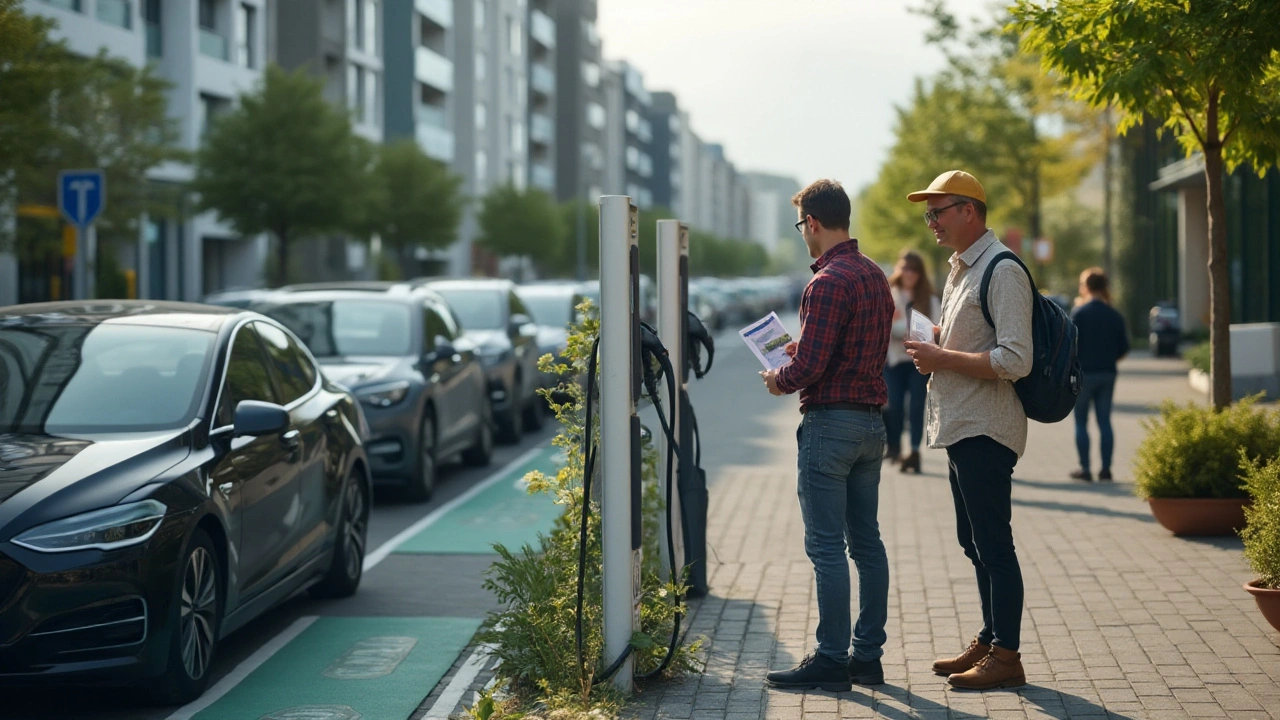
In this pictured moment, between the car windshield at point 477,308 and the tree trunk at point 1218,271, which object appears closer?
the tree trunk at point 1218,271

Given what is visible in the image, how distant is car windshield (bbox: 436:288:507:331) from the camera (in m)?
17.9

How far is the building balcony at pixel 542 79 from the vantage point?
88625 mm

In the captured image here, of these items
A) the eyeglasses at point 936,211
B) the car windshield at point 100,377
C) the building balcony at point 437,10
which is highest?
the building balcony at point 437,10

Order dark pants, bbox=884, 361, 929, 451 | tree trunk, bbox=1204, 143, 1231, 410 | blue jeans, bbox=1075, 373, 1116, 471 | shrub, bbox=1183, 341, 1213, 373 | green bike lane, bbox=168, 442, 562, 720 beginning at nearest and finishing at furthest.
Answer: green bike lane, bbox=168, 442, 562, 720, tree trunk, bbox=1204, 143, 1231, 410, blue jeans, bbox=1075, 373, 1116, 471, dark pants, bbox=884, 361, 929, 451, shrub, bbox=1183, 341, 1213, 373

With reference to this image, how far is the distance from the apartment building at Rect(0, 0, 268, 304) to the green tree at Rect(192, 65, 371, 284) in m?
1.08

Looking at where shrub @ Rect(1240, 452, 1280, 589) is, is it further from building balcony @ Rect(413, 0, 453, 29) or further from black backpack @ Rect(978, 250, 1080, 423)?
building balcony @ Rect(413, 0, 453, 29)

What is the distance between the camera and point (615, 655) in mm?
5809

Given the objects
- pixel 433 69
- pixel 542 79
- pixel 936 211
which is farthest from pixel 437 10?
pixel 936 211

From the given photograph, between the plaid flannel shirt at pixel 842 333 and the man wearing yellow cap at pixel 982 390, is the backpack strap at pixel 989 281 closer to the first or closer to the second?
the man wearing yellow cap at pixel 982 390

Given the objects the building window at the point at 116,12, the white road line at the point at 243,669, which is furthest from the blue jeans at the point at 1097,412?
the building window at the point at 116,12

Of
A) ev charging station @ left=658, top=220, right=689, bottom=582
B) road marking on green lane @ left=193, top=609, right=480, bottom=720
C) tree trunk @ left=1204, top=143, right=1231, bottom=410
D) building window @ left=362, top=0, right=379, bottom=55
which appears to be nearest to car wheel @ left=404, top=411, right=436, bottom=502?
road marking on green lane @ left=193, top=609, right=480, bottom=720

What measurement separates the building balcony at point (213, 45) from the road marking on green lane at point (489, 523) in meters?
30.9

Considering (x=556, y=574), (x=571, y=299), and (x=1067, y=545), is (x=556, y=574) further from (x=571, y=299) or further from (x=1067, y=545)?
(x=571, y=299)

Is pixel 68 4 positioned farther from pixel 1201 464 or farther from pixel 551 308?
pixel 1201 464
